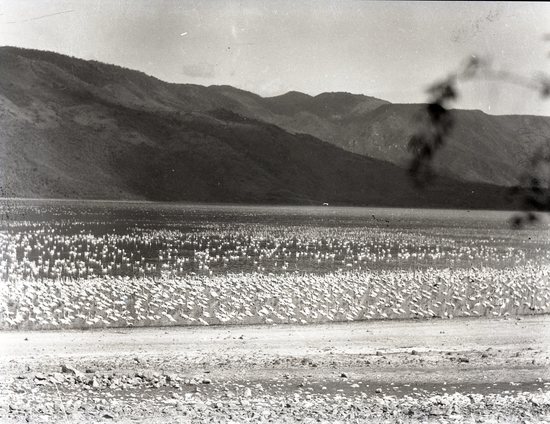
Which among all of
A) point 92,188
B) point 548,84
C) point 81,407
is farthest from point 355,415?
point 92,188

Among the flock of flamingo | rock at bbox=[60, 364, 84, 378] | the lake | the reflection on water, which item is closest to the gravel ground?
rock at bbox=[60, 364, 84, 378]

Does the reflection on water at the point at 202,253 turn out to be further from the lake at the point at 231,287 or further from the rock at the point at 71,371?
the rock at the point at 71,371

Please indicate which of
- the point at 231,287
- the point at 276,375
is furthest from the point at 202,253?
the point at 276,375

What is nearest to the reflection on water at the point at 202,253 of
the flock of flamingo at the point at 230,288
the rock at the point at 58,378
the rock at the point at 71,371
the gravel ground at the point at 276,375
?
the flock of flamingo at the point at 230,288

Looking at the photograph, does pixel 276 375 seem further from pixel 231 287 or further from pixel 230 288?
pixel 231 287

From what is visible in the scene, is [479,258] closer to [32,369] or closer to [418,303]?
[418,303]

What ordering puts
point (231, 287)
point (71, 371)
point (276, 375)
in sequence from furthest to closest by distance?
1. point (231, 287)
2. point (276, 375)
3. point (71, 371)

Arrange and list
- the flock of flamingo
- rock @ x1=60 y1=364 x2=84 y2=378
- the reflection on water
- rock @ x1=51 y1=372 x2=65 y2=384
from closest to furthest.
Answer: rock @ x1=51 y1=372 x2=65 y2=384 → rock @ x1=60 y1=364 x2=84 y2=378 → the flock of flamingo → the reflection on water

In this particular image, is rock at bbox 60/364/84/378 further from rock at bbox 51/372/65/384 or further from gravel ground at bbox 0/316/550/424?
rock at bbox 51/372/65/384
